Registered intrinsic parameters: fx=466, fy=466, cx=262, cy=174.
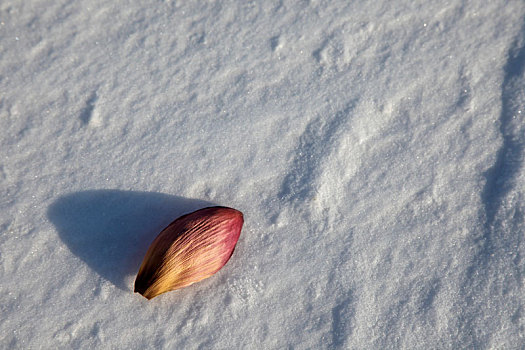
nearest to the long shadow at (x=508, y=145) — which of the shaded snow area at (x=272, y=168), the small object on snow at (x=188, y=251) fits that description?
the shaded snow area at (x=272, y=168)

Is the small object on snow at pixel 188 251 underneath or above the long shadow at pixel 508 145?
above

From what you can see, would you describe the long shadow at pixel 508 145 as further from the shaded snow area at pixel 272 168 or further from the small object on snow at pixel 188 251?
the small object on snow at pixel 188 251

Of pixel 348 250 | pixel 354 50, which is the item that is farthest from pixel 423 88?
pixel 348 250

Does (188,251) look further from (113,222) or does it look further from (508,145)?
(508,145)

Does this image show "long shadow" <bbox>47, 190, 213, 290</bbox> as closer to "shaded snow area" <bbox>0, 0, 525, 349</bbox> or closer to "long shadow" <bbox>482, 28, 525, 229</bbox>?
"shaded snow area" <bbox>0, 0, 525, 349</bbox>

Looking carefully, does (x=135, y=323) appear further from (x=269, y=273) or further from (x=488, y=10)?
(x=488, y=10)

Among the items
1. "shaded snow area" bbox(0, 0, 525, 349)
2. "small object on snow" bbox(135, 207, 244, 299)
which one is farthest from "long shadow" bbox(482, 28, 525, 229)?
"small object on snow" bbox(135, 207, 244, 299)

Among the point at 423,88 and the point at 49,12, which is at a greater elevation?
the point at 49,12
